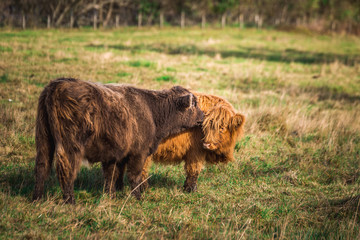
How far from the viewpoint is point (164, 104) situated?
17.7 ft

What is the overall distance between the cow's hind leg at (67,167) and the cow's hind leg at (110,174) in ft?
2.28

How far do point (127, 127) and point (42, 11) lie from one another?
1254 inches

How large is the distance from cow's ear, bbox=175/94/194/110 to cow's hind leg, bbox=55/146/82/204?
2027mm

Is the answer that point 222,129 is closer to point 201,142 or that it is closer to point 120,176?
point 201,142

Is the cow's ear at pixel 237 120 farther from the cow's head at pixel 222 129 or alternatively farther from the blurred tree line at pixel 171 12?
the blurred tree line at pixel 171 12

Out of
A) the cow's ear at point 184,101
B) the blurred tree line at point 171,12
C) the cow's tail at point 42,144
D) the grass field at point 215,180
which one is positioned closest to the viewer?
the grass field at point 215,180

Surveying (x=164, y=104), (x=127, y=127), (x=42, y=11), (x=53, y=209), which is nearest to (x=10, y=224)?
(x=53, y=209)

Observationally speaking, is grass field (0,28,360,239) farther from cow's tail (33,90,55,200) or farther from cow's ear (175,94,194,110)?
cow's ear (175,94,194,110)

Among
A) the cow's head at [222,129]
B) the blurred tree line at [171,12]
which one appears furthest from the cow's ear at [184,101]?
the blurred tree line at [171,12]

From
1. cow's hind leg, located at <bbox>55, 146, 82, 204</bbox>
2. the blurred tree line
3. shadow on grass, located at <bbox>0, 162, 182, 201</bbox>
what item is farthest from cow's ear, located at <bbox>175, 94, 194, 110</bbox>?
the blurred tree line

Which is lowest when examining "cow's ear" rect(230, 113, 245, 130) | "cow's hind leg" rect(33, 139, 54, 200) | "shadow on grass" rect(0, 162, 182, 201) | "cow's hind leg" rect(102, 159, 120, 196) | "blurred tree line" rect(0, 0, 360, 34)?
"shadow on grass" rect(0, 162, 182, 201)

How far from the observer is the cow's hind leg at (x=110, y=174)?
4.69 meters

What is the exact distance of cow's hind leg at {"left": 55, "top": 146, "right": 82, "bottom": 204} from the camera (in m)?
3.89

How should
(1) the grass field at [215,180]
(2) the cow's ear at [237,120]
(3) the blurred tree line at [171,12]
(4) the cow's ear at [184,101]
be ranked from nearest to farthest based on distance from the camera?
(1) the grass field at [215,180] → (4) the cow's ear at [184,101] → (2) the cow's ear at [237,120] → (3) the blurred tree line at [171,12]
